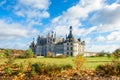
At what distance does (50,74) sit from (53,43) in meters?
91.0

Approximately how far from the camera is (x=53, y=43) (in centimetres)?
10462

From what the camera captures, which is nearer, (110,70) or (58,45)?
(110,70)

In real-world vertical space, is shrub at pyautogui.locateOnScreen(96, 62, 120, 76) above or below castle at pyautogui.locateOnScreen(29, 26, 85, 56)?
below

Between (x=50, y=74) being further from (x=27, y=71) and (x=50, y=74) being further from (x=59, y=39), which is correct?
(x=59, y=39)

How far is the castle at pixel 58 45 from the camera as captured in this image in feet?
331

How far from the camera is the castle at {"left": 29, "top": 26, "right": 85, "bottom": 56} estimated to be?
101 meters

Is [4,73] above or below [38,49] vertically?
below

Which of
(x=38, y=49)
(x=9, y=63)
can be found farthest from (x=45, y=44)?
(x=9, y=63)

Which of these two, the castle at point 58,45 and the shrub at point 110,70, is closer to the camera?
the shrub at point 110,70

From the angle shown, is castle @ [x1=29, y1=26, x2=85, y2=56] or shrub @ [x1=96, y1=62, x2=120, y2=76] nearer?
shrub @ [x1=96, y1=62, x2=120, y2=76]

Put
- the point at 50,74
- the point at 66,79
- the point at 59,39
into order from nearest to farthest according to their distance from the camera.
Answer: the point at 66,79
the point at 50,74
the point at 59,39

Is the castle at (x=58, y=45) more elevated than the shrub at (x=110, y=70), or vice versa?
the castle at (x=58, y=45)

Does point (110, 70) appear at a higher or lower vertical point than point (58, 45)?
lower

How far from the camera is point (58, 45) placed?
10381cm
